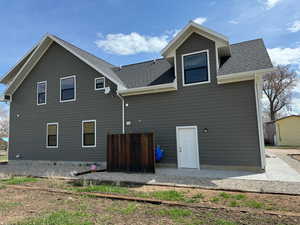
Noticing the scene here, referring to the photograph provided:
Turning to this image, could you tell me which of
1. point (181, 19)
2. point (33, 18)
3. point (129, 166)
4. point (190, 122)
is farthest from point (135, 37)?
point (129, 166)

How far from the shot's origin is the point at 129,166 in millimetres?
8648

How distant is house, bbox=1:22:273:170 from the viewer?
834cm

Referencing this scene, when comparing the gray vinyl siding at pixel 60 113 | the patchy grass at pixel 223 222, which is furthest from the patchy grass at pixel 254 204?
the gray vinyl siding at pixel 60 113

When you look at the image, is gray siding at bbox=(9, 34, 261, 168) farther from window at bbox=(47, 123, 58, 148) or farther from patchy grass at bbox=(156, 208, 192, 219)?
patchy grass at bbox=(156, 208, 192, 219)

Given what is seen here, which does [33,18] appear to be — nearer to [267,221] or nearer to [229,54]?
[229,54]

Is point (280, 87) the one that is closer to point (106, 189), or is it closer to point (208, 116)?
point (208, 116)

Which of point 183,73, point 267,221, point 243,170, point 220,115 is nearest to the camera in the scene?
point 267,221

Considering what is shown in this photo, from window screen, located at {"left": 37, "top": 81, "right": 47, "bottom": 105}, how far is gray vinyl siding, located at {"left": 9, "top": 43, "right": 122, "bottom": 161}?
0.31 meters

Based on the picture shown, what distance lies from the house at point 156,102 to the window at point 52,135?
6cm

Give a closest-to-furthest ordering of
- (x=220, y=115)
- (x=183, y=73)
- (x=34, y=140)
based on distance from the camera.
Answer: (x=220, y=115) < (x=183, y=73) < (x=34, y=140)

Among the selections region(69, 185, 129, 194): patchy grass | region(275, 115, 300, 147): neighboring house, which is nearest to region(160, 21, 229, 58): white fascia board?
region(69, 185, 129, 194): patchy grass

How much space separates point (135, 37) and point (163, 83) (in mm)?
7618

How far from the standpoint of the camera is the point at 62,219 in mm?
3689

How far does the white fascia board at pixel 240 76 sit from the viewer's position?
7701mm
